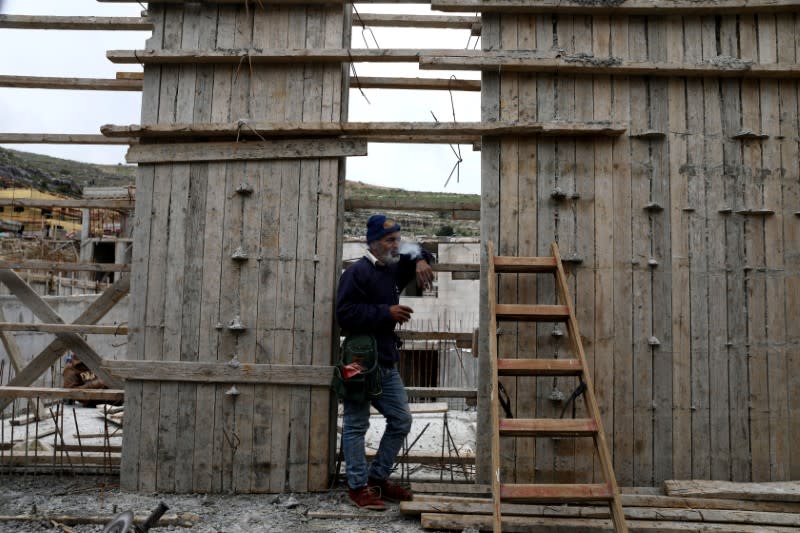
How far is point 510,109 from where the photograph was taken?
504cm

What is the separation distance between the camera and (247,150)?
16.7ft

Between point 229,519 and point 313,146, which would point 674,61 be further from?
point 229,519

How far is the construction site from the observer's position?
4.79 meters

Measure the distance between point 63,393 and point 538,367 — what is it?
405 centimetres

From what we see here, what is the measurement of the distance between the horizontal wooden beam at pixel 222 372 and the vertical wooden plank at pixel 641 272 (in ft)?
7.93

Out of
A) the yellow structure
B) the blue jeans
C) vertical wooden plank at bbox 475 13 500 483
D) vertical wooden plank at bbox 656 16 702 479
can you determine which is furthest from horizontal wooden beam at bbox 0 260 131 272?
the yellow structure

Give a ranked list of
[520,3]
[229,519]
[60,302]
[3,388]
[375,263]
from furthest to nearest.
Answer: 1. [60,302]
2. [3,388]
3. [520,3]
4. [375,263]
5. [229,519]

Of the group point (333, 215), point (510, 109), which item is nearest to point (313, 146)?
point (333, 215)

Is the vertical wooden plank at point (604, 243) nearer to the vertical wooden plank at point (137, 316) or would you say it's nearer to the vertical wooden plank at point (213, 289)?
the vertical wooden plank at point (213, 289)

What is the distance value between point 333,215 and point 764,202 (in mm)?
3437

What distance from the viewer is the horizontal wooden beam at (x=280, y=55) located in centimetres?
506

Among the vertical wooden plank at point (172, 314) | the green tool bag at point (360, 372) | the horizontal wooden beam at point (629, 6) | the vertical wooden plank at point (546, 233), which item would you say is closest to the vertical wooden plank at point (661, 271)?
the horizontal wooden beam at point (629, 6)

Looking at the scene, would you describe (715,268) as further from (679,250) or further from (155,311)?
(155,311)

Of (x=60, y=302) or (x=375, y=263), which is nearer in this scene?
(x=375, y=263)
